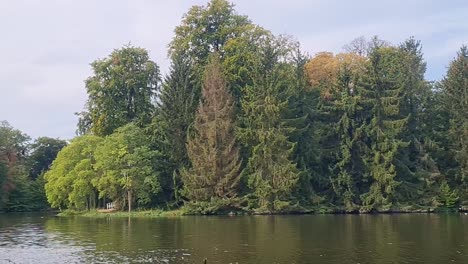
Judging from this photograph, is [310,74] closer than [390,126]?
No

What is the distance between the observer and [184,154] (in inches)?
2386

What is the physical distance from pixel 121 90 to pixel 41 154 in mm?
40722

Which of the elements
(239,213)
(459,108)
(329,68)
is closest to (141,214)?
(239,213)

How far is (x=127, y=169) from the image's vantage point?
58.0 meters

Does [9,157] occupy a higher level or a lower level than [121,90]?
lower

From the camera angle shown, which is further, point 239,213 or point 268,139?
point 268,139

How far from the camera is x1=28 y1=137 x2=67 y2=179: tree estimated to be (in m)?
99.6

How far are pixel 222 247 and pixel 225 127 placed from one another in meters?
31.2

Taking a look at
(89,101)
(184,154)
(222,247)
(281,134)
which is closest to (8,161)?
(89,101)

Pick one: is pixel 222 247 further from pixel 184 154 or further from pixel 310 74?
pixel 310 74

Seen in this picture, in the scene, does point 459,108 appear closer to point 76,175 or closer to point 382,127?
point 382,127

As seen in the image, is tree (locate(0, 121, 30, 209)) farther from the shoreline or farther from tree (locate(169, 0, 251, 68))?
tree (locate(169, 0, 251, 68))

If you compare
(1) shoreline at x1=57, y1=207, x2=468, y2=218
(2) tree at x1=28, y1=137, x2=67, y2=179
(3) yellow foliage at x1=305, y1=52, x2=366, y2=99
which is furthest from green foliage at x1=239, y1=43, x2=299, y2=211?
(2) tree at x1=28, y1=137, x2=67, y2=179

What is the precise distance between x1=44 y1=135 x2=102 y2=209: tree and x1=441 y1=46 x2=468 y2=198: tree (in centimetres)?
3980
